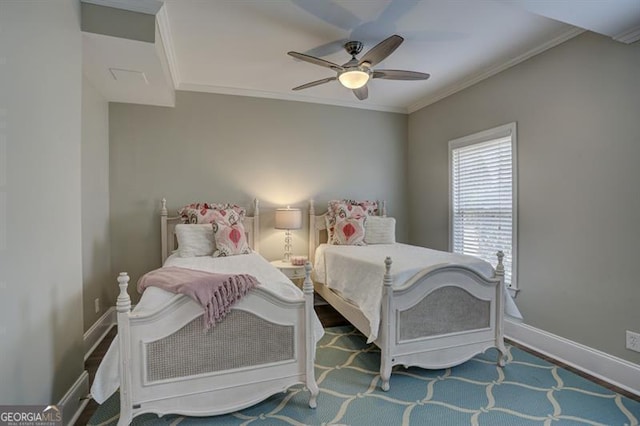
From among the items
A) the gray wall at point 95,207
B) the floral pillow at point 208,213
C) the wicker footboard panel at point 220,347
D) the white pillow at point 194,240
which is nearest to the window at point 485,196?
the wicker footboard panel at point 220,347

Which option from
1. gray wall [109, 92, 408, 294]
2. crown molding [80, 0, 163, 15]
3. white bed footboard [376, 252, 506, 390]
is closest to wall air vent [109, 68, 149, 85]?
crown molding [80, 0, 163, 15]

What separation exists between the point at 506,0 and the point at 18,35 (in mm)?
2450

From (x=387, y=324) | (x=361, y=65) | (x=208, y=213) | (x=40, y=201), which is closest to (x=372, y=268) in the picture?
(x=387, y=324)

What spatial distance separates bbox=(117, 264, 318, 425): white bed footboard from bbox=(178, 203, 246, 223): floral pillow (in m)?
1.71

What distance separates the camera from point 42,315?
65.1 inches

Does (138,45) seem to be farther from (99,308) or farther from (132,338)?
(99,308)

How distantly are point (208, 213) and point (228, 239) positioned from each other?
456mm

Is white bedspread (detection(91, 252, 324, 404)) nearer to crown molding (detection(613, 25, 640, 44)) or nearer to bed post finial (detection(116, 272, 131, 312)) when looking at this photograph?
bed post finial (detection(116, 272, 131, 312))

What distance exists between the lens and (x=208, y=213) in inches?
136

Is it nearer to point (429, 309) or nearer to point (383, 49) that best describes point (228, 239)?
point (429, 309)

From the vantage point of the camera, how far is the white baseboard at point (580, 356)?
2.23 meters

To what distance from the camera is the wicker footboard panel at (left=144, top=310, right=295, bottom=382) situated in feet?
5.85

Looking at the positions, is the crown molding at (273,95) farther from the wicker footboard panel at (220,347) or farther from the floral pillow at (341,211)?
the wicker footboard panel at (220,347)

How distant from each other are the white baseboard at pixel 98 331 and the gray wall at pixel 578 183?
3911mm
